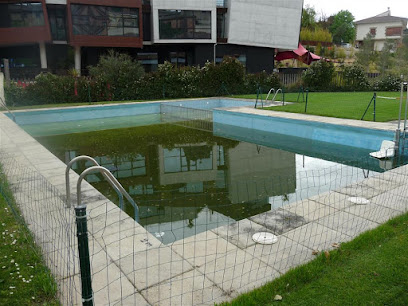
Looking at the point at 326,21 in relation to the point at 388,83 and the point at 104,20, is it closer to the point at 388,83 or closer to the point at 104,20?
the point at 388,83

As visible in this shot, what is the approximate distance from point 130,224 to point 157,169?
3.92m

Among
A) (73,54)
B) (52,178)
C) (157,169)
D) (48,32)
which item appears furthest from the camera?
(73,54)

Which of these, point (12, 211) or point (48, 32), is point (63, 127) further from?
point (48, 32)

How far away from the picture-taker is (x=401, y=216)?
194 inches

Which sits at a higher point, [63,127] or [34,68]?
[34,68]

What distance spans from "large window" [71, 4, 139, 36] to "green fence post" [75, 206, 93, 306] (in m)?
27.2

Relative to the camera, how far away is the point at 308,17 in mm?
59906

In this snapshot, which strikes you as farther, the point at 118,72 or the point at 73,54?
the point at 73,54

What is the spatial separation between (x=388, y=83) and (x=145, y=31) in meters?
18.4

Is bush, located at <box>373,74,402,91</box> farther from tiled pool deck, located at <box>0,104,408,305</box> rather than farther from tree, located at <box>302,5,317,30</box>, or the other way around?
tree, located at <box>302,5,317,30</box>

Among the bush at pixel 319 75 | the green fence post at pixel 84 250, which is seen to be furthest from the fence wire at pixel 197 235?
the bush at pixel 319 75

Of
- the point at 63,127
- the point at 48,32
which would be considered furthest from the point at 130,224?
the point at 48,32

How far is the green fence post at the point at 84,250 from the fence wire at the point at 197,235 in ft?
2.64

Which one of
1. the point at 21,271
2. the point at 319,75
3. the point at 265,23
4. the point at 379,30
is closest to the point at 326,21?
the point at 379,30
